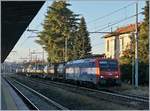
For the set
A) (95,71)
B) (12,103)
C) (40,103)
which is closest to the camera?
(12,103)

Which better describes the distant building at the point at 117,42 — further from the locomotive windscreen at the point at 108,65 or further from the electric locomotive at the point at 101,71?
the locomotive windscreen at the point at 108,65

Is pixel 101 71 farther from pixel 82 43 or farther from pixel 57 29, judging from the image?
pixel 57 29

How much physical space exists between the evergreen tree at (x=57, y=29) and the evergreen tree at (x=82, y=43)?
3.41m

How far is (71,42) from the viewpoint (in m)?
86.4

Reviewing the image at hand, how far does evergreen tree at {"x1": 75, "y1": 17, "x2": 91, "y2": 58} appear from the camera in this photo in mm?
81625

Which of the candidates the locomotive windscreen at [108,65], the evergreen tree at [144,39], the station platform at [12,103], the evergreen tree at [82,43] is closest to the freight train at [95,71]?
the locomotive windscreen at [108,65]

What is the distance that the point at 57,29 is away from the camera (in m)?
94.9

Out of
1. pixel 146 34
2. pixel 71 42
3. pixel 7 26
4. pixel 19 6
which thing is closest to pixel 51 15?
pixel 71 42

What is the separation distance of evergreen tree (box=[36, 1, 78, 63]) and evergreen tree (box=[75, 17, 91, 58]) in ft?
11.2

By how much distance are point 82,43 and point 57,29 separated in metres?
12.6

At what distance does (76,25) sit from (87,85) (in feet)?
167

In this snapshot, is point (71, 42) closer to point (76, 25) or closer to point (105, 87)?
point (76, 25)

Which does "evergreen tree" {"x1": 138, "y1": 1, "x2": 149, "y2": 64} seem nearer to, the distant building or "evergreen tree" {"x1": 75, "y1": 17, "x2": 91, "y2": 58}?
the distant building

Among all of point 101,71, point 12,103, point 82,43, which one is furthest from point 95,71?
point 82,43
